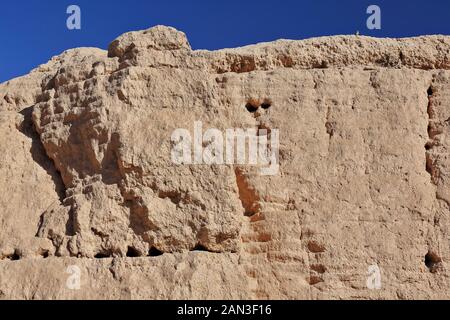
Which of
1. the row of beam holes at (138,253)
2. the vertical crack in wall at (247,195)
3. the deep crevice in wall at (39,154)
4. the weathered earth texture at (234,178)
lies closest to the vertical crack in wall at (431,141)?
the weathered earth texture at (234,178)

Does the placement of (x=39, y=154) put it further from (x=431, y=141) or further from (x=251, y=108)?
(x=431, y=141)

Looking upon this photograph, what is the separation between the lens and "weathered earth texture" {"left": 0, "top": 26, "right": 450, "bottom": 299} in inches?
237

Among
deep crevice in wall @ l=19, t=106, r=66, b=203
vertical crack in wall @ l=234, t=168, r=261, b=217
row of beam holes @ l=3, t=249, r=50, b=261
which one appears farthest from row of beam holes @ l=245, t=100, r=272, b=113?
row of beam holes @ l=3, t=249, r=50, b=261

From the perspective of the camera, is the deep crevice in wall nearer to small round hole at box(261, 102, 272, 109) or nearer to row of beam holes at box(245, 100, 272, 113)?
row of beam holes at box(245, 100, 272, 113)

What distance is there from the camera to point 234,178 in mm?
6297

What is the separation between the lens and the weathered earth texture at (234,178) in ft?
19.8

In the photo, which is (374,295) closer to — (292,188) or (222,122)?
(292,188)

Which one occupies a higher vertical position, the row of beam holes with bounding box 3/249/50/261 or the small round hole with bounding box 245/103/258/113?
the small round hole with bounding box 245/103/258/113

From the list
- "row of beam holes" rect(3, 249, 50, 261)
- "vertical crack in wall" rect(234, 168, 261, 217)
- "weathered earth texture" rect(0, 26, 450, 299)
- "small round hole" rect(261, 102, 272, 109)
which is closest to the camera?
"weathered earth texture" rect(0, 26, 450, 299)

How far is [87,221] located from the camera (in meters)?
6.16

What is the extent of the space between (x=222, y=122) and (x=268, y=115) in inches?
18.0

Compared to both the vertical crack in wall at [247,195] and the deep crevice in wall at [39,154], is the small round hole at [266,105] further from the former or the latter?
the deep crevice in wall at [39,154]

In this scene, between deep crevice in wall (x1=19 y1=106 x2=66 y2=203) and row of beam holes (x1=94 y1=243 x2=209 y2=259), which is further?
deep crevice in wall (x1=19 y1=106 x2=66 y2=203)
